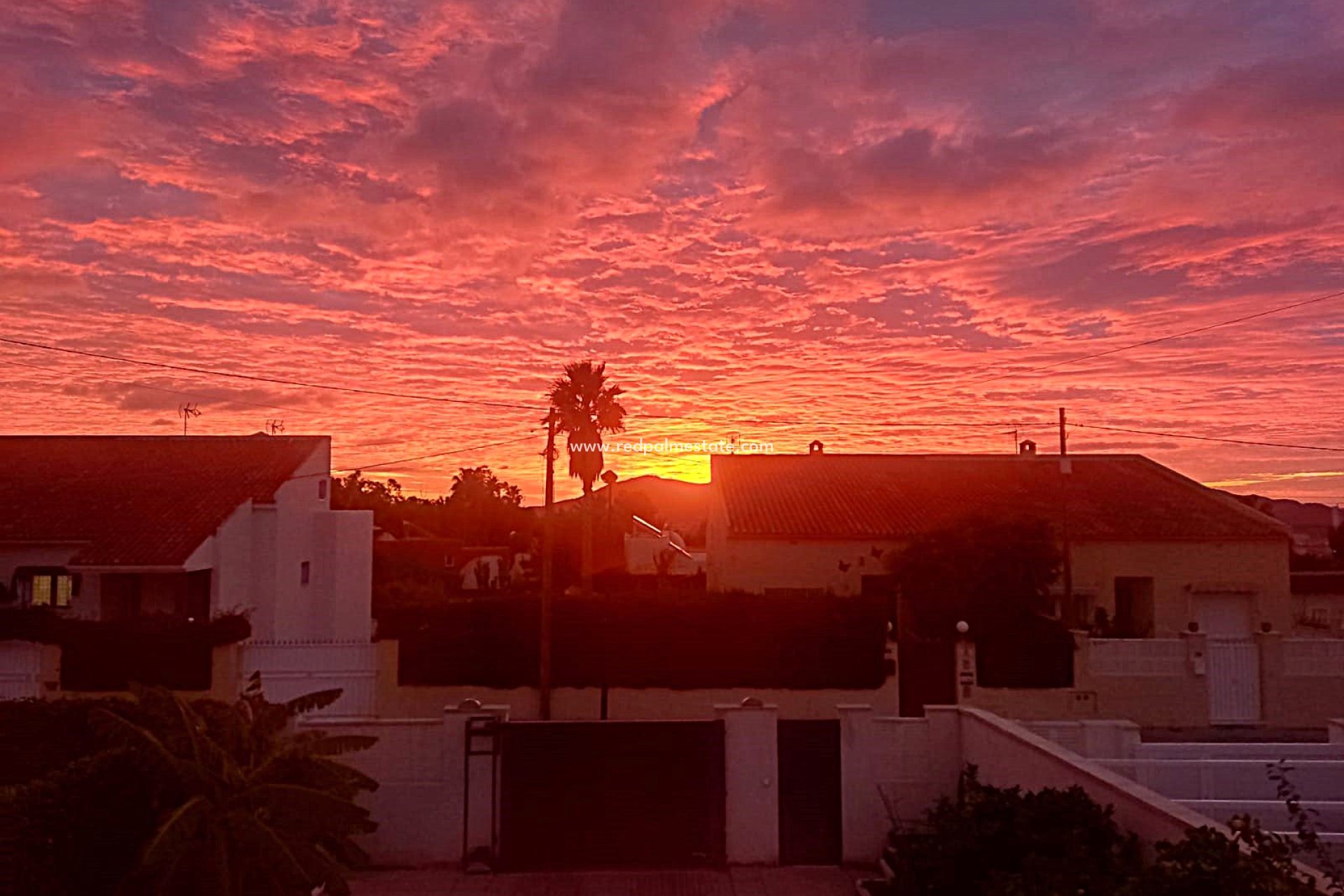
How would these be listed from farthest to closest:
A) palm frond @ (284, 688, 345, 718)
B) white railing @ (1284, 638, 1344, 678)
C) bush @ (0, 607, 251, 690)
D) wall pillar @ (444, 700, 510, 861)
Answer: white railing @ (1284, 638, 1344, 678) < bush @ (0, 607, 251, 690) < wall pillar @ (444, 700, 510, 861) < palm frond @ (284, 688, 345, 718)

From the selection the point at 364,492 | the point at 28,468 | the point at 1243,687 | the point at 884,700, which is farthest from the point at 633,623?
the point at 364,492

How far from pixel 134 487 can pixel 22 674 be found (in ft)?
32.4

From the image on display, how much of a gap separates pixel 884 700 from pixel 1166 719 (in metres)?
6.07

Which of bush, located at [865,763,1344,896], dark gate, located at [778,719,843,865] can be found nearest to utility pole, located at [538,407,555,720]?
dark gate, located at [778,719,843,865]

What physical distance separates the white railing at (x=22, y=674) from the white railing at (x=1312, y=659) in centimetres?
2560

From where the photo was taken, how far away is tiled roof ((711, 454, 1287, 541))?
100 feet

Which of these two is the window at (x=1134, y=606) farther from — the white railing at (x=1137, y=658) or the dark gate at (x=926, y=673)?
the dark gate at (x=926, y=673)

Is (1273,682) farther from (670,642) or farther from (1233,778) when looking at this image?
(670,642)

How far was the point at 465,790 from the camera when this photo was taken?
1466 centimetres

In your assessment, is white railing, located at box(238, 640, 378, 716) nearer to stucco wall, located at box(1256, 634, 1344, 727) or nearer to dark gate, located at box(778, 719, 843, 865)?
dark gate, located at box(778, 719, 843, 865)

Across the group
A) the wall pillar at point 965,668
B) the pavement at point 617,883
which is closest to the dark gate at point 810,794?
the pavement at point 617,883

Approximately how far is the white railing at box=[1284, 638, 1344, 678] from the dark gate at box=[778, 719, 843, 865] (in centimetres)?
1324

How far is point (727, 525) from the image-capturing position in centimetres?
3183

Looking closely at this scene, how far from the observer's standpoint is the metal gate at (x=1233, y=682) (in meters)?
22.7
